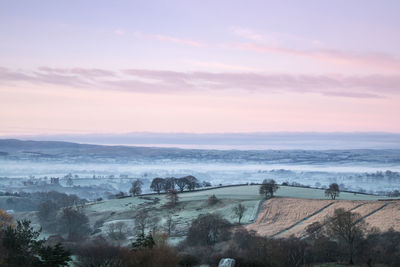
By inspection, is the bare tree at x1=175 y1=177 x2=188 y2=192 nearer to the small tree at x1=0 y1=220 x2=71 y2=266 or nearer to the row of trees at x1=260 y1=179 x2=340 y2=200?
the row of trees at x1=260 y1=179 x2=340 y2=200

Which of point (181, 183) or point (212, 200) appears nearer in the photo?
point (212, 200)

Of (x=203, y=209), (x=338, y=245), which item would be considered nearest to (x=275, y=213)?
(x=203, y=209)

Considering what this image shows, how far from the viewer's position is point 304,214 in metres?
115

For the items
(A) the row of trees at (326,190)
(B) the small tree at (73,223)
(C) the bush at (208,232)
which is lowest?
(B) the small tree at (73,223)

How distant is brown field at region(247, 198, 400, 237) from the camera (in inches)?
3890

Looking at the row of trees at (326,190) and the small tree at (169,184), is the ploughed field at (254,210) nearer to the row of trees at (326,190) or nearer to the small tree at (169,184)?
the row of trees at (326,190)

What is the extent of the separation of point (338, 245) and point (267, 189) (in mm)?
61248

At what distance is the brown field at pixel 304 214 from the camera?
9881 centimetres

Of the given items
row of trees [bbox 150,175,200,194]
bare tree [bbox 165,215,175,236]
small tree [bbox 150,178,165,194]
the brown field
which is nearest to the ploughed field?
the brown field

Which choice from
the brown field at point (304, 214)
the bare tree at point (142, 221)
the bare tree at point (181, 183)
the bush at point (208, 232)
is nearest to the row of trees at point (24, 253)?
the bush at point (208, 232)

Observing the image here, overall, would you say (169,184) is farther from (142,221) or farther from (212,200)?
(142,221)

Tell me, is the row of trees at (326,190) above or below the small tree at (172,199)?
above

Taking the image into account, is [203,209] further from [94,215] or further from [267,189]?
[94,215]

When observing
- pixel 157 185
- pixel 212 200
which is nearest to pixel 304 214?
pixel 212 200
